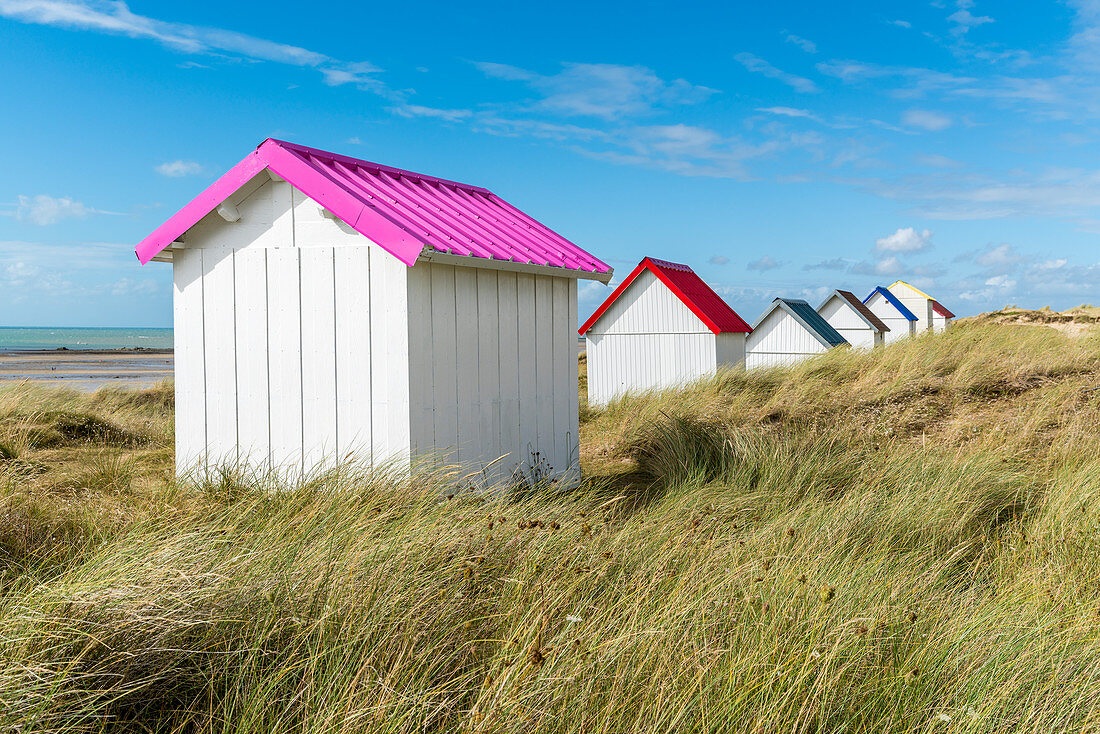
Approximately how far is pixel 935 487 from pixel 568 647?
4.31 metres

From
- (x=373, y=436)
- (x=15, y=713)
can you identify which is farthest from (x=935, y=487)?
(x=15, y=713)

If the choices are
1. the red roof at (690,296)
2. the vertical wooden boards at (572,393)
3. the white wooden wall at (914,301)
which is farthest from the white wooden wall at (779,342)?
the white wooden wall at (914,301)

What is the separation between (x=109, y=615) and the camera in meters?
3.04

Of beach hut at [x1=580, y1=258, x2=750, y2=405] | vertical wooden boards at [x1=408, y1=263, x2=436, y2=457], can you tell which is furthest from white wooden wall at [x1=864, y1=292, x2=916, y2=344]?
vertical wooden boards at [x1=408, y1=263, x2=436, y2=457]

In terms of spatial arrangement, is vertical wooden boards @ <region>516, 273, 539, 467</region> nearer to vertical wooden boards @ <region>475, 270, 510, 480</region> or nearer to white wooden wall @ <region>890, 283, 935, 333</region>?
vertical wooden boards @ <region>475, 270, 510, 480</region>

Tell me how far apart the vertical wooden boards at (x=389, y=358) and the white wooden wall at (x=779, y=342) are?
56.1 feet

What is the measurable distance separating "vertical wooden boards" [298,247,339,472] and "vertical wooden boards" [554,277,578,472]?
2.46m

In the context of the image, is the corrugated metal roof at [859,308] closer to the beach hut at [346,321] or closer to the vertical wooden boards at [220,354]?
the beach hut at [346,321]

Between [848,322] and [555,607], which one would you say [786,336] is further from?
[555,607]

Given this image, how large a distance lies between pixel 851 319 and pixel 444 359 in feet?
84.8

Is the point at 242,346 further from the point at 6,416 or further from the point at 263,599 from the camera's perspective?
the point at 6,416

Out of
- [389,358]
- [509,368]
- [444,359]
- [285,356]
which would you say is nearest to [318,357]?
[285,356]

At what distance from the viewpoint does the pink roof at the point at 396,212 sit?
20.5 feet

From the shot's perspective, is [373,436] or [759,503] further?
[373,436]
